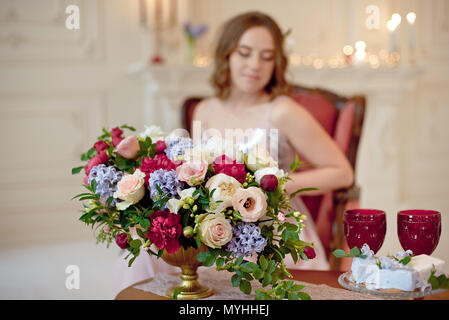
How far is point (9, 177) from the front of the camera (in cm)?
438

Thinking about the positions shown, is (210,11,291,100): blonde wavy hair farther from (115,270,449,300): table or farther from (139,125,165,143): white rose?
(115,270,449,300): table

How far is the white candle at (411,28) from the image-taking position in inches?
198

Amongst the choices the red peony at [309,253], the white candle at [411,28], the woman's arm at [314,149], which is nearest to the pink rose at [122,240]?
the red peony at [309,253]

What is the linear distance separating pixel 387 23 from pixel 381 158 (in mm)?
1338

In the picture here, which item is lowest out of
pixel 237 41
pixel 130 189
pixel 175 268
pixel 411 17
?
pixel 175 268

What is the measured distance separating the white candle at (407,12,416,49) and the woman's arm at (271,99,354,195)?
309cm

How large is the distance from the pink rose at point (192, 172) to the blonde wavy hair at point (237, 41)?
125 centimetres

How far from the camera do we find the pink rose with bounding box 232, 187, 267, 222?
117 centimetres

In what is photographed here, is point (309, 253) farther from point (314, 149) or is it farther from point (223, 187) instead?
point (314, 149)

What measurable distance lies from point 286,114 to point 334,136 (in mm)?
387

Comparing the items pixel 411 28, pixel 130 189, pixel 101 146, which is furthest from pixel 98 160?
pixel 411 28

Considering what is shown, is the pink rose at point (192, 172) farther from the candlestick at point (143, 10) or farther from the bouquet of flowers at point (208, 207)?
the candlestick at point (143, 10)

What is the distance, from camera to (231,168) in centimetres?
126
